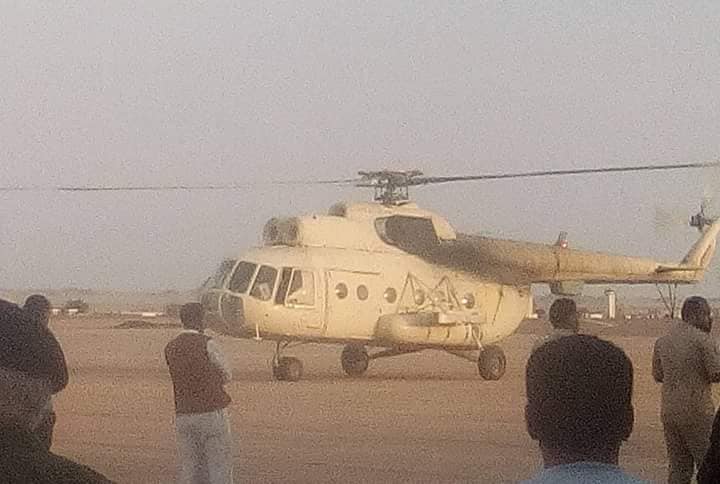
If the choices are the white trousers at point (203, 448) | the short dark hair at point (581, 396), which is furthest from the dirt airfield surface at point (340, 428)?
the short dark hair at point (581, 396)

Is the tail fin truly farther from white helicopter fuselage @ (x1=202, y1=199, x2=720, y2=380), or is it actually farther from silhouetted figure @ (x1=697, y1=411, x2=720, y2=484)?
silhouetted figure @ (x1=697, y1=411, x2=720, y2=484)

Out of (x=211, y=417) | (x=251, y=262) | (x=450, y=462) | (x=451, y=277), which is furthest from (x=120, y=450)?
(x=451, y=277)

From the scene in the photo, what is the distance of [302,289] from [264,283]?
2.44 ft

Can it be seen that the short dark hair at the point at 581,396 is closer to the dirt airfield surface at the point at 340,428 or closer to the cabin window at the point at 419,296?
the dirt airfield surface at the point at 340,428

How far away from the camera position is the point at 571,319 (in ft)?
32.1

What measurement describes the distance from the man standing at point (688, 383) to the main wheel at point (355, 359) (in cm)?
1749

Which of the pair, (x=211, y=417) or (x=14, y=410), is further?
(x=211, y=417)

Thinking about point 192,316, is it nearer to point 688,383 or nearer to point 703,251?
point 688,383

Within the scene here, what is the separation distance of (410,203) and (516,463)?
1414cm

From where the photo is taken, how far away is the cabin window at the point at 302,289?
2367cm

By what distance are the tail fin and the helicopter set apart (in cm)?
224

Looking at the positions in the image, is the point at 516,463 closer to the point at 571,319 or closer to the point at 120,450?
the point at 571,319

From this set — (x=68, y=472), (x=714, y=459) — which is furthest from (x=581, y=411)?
(x=68, y=472)

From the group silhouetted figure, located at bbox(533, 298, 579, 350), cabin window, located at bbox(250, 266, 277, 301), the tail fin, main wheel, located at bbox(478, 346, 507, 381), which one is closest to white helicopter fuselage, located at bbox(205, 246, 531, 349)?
cabin window, located at bbox(250, 266, 277, 301)
